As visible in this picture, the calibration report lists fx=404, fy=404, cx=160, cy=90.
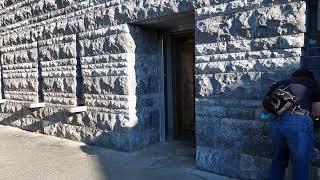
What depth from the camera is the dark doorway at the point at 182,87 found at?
25.3ft

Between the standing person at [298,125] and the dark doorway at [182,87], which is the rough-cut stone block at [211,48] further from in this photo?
the dark doorway at [182,87]

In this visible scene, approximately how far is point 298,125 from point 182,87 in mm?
3766

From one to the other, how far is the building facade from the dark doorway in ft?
0.06

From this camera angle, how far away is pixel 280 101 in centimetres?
430

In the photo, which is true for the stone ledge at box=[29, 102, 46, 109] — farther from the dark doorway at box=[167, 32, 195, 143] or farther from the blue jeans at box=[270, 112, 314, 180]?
the blue jeans at box=[270, 112, 314, 180]

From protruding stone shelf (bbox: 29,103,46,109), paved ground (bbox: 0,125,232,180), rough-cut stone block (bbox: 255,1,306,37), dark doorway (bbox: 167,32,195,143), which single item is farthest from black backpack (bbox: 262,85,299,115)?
protruding stone shelf (bbox: 29,103,46,109)

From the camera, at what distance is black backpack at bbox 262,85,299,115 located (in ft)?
14.0

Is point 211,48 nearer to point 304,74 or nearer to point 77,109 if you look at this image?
point 304,74

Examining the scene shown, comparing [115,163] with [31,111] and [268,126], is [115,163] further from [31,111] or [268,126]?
[31,111]

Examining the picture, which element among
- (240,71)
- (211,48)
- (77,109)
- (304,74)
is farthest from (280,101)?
(77,109)

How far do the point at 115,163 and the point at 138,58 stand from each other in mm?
1919

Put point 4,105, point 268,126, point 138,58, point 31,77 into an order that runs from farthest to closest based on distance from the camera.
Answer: point 4,105, point 31,77, point 138,58, point 268,126

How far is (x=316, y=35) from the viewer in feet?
15.8

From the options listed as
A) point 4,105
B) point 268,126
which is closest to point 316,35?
point 268,126
